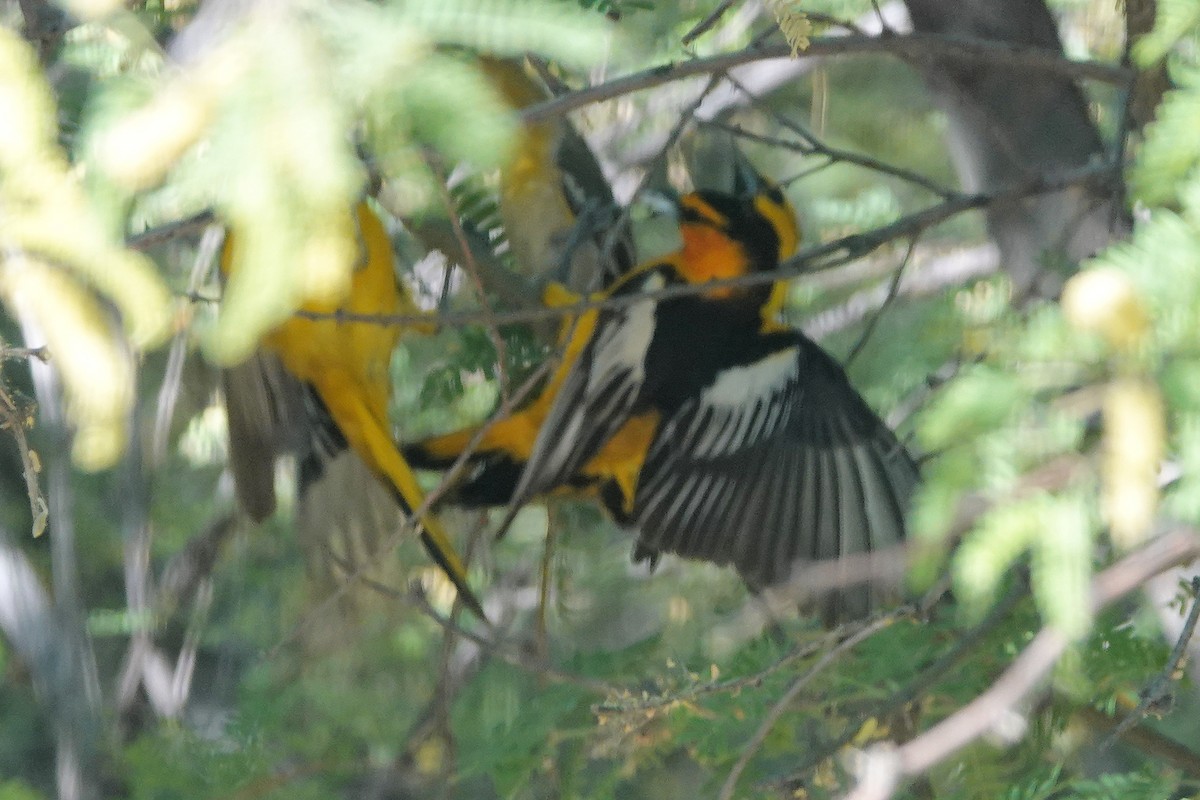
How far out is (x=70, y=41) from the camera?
84.0 inches

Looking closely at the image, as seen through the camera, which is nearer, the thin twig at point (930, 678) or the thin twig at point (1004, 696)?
the thin twig at point (1004, 696)

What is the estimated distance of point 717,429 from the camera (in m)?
2.73

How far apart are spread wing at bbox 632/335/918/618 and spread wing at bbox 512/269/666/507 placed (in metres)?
0.20

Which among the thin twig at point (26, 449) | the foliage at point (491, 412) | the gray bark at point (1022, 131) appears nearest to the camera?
the foliage at point (491, 412)

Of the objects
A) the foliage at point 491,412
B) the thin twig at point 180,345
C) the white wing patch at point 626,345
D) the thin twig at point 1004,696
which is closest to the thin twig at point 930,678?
the foliage at point 491,412

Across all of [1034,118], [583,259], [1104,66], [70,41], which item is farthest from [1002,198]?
[70,41]

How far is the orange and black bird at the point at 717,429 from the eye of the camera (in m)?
2.56

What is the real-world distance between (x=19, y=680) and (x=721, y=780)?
2476mm

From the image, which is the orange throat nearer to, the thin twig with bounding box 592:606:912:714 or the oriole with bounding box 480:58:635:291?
the oriole with bounding box 480:58:635:291

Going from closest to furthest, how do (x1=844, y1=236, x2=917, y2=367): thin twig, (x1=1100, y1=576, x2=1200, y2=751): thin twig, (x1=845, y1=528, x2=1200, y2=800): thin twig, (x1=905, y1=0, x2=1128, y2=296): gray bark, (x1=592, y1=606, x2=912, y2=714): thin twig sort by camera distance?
(x1=845, y1=528, x2=1200, y2=800): thin twig, (x1=1100, y1=576, x2=1200, y2=751): thin twig, (x1=592, y1=606, x2=912, y2=714): thin twig, (x1=844, y1=236, x2=917, y2=367): thin twig, (x1=905, y1=0, x2=1128, y2=296): gray bark

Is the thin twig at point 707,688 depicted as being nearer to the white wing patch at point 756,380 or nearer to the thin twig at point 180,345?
the white wing patch at point 756,380

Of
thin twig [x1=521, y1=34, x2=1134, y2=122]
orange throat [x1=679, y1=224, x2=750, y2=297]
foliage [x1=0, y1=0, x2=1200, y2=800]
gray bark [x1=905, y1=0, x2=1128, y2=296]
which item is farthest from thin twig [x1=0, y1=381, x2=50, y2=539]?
gray bark [x1=905, y1=0, x2=1128, y2=296]

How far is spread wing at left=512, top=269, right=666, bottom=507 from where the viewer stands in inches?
99.0

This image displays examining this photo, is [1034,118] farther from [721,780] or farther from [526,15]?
[526,15]
